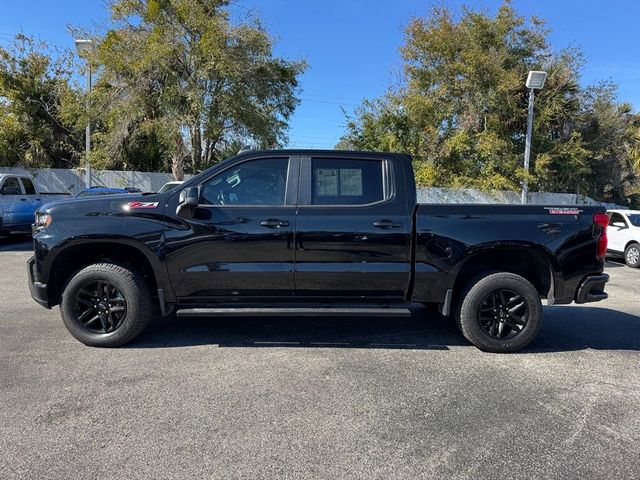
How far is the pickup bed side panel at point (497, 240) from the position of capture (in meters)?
4.76

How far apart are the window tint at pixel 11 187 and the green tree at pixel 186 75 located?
18.8ft

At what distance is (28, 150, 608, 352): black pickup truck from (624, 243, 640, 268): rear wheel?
8837mm

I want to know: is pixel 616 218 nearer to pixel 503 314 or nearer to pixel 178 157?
pixel 503 314

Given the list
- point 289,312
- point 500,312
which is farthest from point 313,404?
point 500,312

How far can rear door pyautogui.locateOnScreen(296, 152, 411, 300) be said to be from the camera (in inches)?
185

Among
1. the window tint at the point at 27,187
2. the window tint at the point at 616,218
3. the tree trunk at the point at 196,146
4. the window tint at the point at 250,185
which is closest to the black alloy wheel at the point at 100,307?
the window tint at the point at 250,185

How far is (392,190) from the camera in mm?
4859

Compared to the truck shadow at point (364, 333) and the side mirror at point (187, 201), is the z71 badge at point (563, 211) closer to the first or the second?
the truck shadow at point (364, 333)

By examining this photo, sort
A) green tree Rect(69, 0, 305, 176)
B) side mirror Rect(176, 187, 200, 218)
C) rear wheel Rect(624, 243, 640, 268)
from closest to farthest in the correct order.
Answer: side mirror Rect(176, 187, 200, 218), rear wheel Rect(624, 243, 640, 268), green tree Rect(69, 0, 305, 176)

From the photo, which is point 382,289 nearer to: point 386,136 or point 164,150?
point 386,136

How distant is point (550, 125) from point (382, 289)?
61.6ft

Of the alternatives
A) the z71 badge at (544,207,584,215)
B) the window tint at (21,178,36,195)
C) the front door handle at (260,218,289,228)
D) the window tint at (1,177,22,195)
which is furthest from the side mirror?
the window tint at (21,178,36,195)

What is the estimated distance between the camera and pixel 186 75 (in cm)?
1734

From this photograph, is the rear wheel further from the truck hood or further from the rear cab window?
the rear cab window
